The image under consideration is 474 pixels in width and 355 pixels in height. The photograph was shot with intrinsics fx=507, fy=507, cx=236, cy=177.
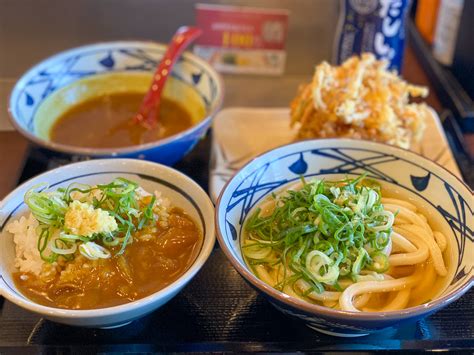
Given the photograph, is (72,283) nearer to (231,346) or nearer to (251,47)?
(231,346)

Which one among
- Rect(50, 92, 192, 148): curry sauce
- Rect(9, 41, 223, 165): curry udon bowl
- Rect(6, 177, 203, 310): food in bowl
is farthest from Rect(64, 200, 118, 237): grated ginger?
Rect(50, 92, 192, 148): curry sauce

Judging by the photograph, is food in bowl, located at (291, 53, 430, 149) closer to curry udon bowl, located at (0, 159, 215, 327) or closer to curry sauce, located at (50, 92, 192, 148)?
curry sauce, located at (50, 92, 192, 148)

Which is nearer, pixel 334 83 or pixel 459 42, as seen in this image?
pixel 334 83

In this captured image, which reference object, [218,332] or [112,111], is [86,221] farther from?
[112,111]

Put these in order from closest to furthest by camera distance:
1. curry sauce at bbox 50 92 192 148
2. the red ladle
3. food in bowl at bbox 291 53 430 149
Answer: food in bowl at bbox 291 53 430 149, curry sauce at bbox 50 92 192 148, the red ladle

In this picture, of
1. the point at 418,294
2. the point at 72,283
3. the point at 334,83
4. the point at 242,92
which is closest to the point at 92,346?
the point at 72,283

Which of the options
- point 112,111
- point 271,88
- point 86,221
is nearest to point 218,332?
point 86,221
